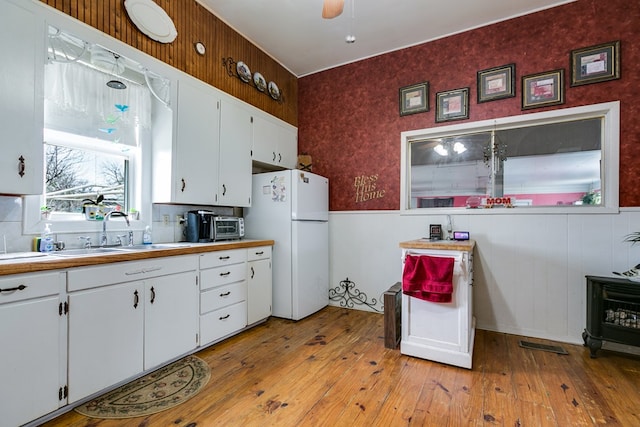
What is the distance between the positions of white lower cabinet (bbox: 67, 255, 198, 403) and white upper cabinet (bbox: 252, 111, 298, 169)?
5.34ft

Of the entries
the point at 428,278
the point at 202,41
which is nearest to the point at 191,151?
the point at 202,41

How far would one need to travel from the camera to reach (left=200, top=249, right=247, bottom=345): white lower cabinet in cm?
253

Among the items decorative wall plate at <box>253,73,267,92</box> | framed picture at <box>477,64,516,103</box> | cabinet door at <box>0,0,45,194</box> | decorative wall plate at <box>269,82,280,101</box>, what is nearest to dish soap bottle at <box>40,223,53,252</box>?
cabinet door at <box>0,0,45,194</box>

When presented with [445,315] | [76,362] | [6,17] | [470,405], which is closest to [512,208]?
[445,315]

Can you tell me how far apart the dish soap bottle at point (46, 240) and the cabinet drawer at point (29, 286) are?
1.77ft

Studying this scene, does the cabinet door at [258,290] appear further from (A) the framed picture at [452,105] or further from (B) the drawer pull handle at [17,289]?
(A) the framed picture at [452,105]

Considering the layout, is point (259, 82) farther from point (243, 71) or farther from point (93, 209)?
point (93, 209)

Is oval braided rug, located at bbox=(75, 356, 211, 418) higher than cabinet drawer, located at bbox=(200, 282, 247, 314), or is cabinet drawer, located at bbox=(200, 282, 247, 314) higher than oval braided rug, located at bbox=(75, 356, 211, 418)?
cabinet drawer, located at bbox=(200, 282, 247, 314)

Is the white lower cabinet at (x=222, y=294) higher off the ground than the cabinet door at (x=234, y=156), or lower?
lower

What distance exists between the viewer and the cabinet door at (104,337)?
173 centimetres

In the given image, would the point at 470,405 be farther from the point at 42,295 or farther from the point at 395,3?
the point at 395,3

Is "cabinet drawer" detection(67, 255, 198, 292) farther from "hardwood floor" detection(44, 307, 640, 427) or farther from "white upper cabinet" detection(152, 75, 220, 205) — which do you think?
"hardwood floor" detection(44, 307, 640, 427)

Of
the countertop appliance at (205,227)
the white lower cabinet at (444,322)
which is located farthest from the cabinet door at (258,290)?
the white lower cabinet at (444,322)

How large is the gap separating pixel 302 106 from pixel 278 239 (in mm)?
2084
